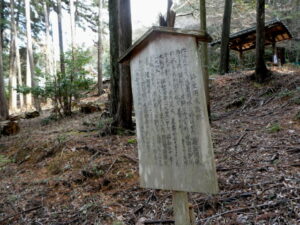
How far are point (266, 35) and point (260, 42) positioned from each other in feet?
19.9

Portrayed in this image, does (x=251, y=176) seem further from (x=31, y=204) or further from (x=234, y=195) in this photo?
(x=31, y=204)

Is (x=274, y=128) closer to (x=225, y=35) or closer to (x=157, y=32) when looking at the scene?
(x=157, y=32)

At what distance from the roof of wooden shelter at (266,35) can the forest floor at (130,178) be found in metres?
6.75

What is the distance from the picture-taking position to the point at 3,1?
1850 cm

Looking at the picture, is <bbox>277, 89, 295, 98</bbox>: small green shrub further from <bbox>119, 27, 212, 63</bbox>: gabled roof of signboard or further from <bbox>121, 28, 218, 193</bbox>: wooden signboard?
<bbox>121, 28, 218, 193</bbox>: wooden signboard

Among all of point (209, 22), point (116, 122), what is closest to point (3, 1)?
point (209, 22)

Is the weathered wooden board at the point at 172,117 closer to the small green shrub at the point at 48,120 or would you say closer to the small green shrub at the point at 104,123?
the small green shrub at the point at 104,123

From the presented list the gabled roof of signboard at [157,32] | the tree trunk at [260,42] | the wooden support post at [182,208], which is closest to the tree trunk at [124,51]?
the gabled roof of signboard at [157,32]

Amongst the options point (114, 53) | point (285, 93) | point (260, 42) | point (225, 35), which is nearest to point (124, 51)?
point (114, 53)

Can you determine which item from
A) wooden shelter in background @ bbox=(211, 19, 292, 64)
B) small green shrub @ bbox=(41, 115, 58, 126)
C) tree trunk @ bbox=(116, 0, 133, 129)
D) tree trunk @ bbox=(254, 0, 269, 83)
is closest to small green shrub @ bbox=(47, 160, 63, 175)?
tree trunk @ bbox=(116, 0, 133, 129)

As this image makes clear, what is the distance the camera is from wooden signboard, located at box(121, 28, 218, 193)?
2.10 metres

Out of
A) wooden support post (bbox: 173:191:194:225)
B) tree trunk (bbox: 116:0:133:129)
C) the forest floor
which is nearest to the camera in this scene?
wooden support post (bbox: 173:191:194:225)

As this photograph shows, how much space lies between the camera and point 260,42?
9.10 metres

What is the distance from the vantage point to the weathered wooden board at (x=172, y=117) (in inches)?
82.7
